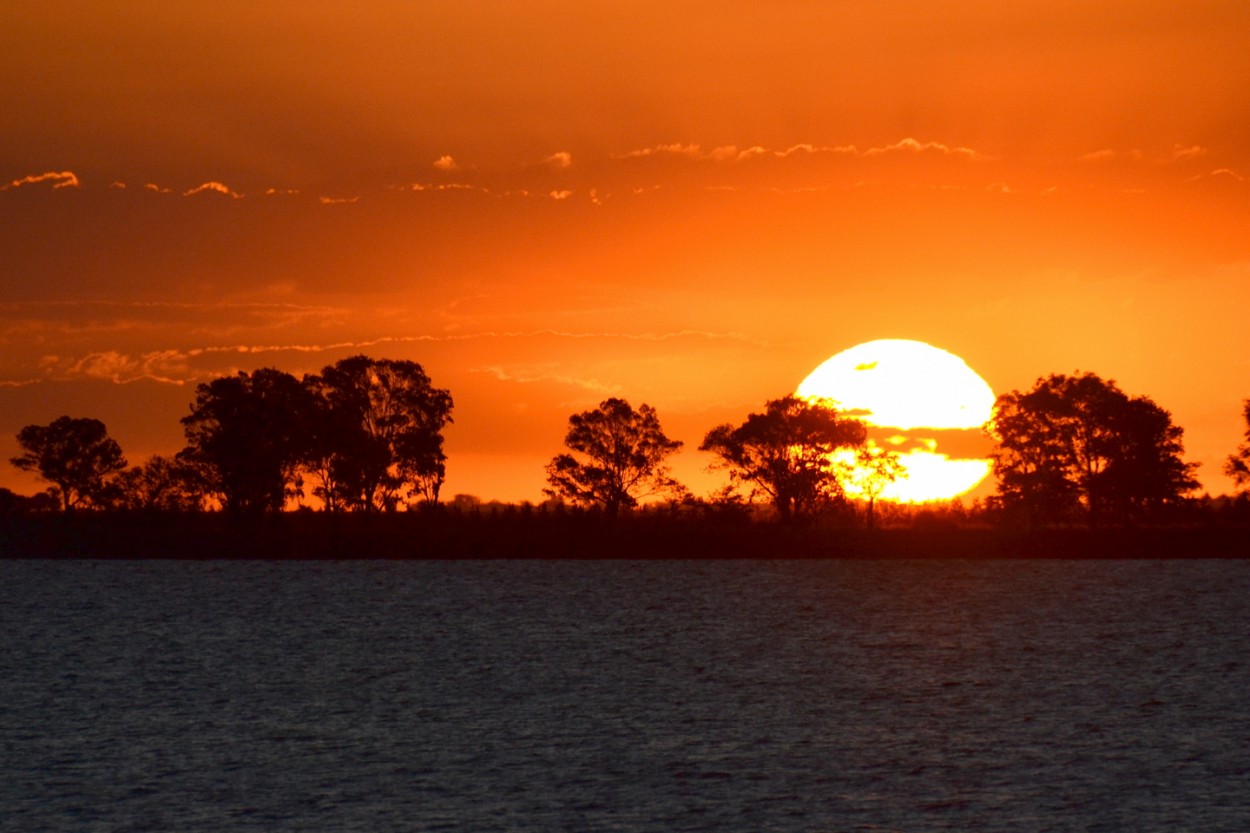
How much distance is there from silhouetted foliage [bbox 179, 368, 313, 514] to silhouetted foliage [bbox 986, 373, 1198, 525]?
7511 cm

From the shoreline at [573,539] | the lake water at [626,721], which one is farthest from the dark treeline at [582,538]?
the lake water at [626,721]

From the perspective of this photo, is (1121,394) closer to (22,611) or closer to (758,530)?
(758,530)

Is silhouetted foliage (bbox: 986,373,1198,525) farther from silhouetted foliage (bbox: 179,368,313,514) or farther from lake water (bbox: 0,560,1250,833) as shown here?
silhouetted foliage (bbox: 179,368,313,514)

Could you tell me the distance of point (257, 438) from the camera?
16488cm

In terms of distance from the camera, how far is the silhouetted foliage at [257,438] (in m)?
164

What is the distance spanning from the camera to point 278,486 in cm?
16525

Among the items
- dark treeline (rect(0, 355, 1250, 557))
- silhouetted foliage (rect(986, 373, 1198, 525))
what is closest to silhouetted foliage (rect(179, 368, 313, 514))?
dark treeline (rect(0, 355, 1250, 557))

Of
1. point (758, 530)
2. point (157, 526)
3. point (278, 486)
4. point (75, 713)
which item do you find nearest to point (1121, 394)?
point (758, 530)

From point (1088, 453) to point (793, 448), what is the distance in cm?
3165

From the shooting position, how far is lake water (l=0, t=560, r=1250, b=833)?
3694cm

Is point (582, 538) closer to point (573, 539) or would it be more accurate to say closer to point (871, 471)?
point (573, 539)

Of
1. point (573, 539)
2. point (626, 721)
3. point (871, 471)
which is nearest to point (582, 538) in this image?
point (573, 539)

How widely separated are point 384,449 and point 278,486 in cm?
1320

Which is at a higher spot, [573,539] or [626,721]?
[573,539]
